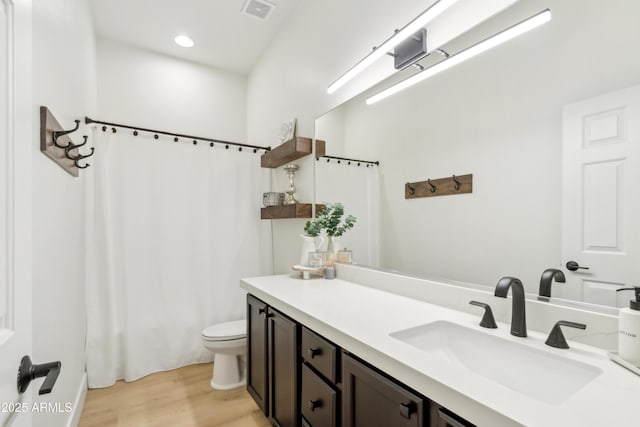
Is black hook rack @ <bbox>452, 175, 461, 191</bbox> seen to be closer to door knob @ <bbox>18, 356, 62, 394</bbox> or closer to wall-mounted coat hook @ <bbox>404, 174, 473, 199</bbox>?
wall-mounted coat hook @ <bbox>404, 174, 473, 199</bbox>

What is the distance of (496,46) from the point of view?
1.23 m

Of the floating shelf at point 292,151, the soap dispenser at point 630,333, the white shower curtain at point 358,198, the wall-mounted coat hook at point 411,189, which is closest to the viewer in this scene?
the soap dispenser at point 630,333

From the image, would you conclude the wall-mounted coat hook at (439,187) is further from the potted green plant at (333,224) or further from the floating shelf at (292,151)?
the floating shelf at (292,151)

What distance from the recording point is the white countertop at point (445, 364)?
1.98ft

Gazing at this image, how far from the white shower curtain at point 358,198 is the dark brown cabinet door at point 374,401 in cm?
88

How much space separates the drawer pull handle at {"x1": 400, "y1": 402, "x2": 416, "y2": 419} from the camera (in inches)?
31.7

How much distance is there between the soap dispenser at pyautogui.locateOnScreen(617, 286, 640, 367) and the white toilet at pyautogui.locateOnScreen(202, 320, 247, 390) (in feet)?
6.87

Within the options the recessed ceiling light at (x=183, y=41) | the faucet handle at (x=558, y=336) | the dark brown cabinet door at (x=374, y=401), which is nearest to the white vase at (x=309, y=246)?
the dark brown cabinet door at (x=374, y=401)

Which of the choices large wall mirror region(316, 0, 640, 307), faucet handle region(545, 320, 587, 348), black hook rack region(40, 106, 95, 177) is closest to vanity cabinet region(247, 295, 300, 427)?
large wall mirror region(316, 0, 640, 307)

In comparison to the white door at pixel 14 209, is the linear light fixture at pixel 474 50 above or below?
above

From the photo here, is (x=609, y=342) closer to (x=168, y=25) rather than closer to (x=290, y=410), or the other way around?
(x=290, y=410)

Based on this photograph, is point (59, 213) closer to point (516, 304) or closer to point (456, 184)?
point (456, 184)

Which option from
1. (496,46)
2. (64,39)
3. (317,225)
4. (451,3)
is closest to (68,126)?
(64,39)

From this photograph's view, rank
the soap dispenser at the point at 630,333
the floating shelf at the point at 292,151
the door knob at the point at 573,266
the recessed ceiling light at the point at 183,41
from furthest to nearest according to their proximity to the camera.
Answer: the recessed ceiling light at the point at 183,41 < the floating shelf at the point at 292,151 < the door knob at the point at 573,266 < the soap dispenser at the point at 630,333
